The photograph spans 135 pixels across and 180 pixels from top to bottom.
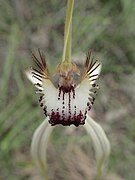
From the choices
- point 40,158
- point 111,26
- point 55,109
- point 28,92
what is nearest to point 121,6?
point 111,26

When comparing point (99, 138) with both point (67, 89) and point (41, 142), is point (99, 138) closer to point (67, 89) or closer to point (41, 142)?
point (41, 142)

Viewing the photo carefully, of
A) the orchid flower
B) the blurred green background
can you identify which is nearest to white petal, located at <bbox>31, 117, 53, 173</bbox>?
the orchid flower

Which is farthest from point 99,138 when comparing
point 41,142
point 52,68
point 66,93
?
point 52,68

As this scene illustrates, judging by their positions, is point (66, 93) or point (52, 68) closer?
point (66, 93)

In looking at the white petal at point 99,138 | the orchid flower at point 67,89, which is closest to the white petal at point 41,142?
the white petal at point 99,138

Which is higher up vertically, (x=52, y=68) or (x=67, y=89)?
(x=52, y=68)

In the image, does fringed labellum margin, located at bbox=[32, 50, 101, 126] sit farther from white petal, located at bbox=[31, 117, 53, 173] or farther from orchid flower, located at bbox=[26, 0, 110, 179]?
white petal, located at bbox=[31, 117, 53, 173]

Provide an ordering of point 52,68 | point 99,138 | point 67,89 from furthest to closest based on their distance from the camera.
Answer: point 52,68 → point 99,138 → point 67,89

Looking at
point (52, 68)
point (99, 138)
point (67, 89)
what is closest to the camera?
point (67, 89)

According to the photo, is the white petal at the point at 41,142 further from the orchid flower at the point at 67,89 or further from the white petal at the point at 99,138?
the orchid flower at the point at 67,89
